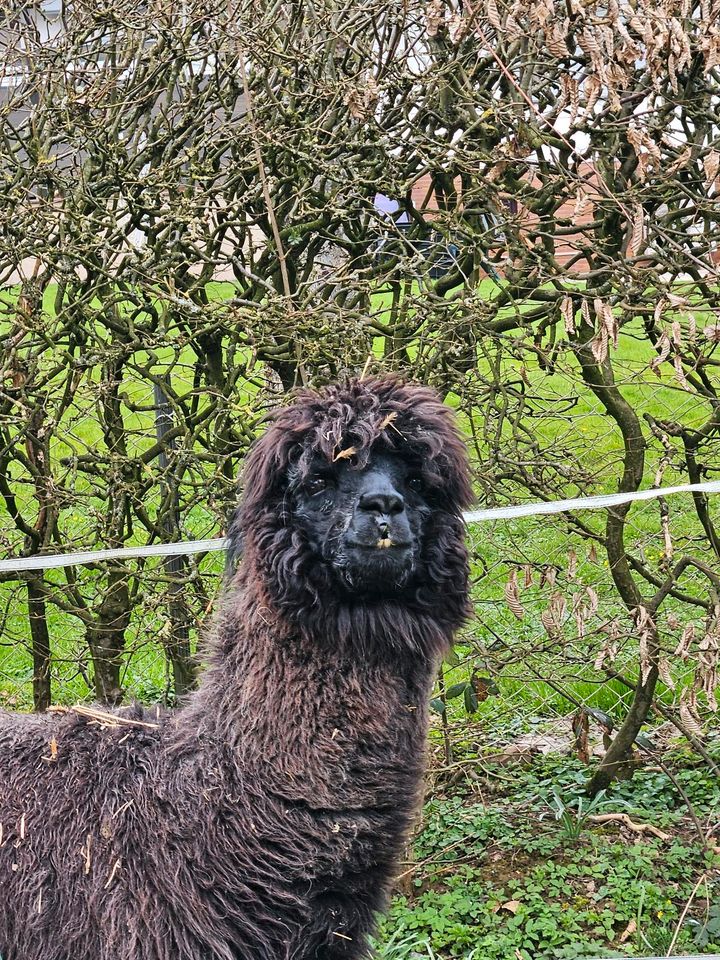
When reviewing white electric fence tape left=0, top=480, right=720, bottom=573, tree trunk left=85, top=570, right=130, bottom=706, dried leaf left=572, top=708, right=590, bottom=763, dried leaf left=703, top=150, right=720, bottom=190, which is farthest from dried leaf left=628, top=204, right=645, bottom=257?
tree trunk left=85, top=570, right=130, bottom=706

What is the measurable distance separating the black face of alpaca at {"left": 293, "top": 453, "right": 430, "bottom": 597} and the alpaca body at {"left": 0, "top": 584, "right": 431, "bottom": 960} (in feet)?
0.81

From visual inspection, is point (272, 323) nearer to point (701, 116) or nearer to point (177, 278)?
point (177, 278)

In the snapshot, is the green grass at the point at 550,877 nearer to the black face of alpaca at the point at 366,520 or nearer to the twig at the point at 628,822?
the twig at the point at 628,822

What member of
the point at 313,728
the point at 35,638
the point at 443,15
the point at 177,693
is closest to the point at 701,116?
the point at 443,15

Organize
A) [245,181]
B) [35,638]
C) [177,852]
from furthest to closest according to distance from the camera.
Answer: [35,638]
[245,181]
[177,852]

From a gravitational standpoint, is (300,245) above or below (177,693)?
above

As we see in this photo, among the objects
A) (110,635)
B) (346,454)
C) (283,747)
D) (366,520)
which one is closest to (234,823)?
(283,747)

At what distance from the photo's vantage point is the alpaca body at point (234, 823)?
2.67 meters

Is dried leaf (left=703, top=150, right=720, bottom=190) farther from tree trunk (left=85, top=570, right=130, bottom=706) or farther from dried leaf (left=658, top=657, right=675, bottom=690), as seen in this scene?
→ tree trunk (left=85, top=570, right=130, bottom=706)

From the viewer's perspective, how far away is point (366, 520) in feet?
8.95

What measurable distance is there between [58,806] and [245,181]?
2678 millimetres

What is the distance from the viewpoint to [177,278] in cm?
443

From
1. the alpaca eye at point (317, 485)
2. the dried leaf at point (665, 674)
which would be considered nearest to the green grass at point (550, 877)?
the dried leaf at point (665, 674)

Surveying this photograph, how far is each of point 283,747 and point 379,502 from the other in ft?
2.19
